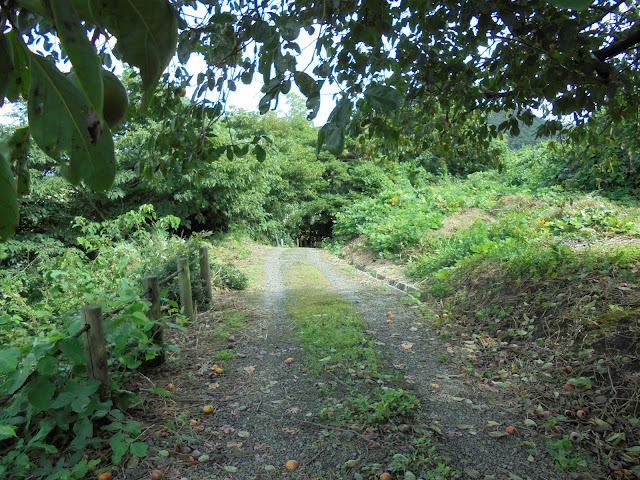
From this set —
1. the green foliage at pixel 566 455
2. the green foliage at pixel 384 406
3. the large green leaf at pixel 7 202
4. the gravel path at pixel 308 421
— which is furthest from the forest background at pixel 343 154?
the green foliage at pixel 384 406

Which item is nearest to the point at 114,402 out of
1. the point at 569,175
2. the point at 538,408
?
the point at 538,408

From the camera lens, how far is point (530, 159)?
12734 millimetres

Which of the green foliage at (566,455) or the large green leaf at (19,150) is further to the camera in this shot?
the green foliage at (566,455)

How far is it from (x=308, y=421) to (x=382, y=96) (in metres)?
2.55

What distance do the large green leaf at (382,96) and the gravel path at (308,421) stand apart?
2.13m

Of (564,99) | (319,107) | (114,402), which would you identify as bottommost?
(114,402)

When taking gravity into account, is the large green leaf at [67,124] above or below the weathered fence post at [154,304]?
above

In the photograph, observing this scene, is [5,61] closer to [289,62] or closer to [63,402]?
[289,62]

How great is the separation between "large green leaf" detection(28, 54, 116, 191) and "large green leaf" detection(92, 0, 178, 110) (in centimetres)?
5

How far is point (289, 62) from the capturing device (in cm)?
155

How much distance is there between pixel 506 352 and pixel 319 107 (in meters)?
3.29

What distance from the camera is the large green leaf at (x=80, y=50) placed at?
0.80ft

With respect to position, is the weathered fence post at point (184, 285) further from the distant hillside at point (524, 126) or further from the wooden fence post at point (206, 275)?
the distant hillside at point (524, 126)

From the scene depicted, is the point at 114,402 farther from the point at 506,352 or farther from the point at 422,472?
the point at 506,352
